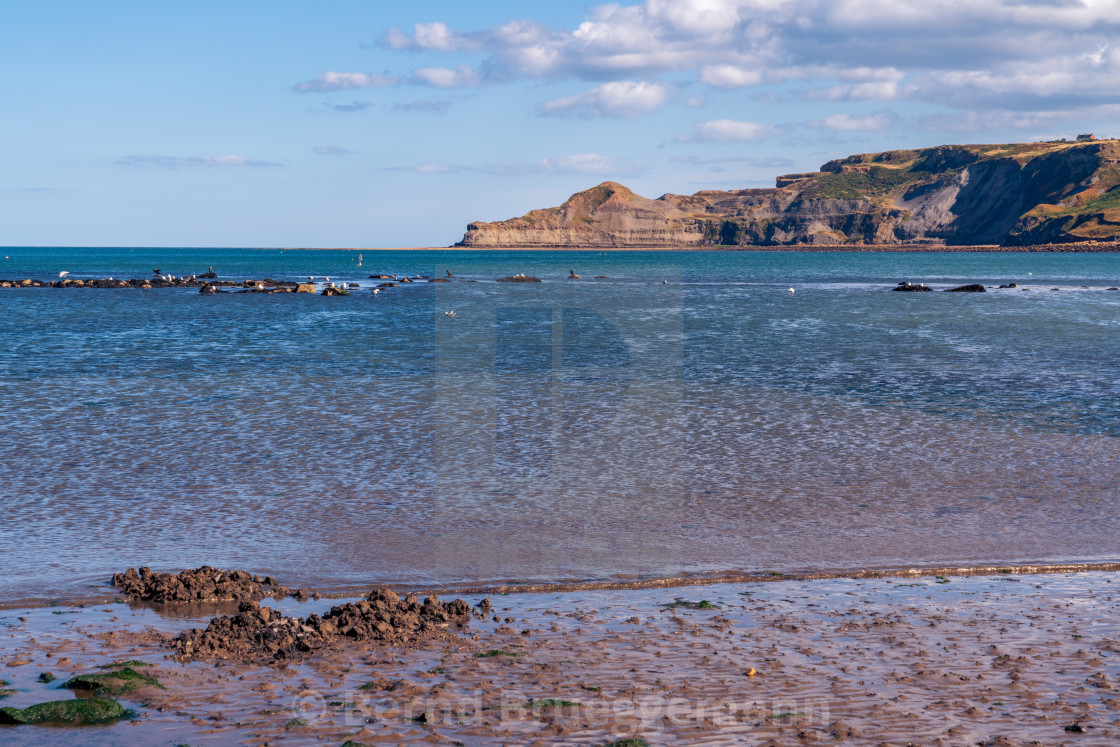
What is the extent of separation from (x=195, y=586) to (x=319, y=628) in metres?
2.16

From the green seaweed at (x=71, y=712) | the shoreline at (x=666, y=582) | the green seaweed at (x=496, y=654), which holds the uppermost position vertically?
the green seaweed at (x=71, y=712)

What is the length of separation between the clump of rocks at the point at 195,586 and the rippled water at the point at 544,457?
1.51 feet

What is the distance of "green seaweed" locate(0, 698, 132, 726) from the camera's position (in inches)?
274

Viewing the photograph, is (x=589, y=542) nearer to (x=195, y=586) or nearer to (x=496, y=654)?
(x=496, y=654)

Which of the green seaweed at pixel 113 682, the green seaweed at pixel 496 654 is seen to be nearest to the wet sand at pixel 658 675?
the green seaweed at pixel 496 654

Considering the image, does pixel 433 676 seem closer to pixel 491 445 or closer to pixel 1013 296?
pixel 491 445

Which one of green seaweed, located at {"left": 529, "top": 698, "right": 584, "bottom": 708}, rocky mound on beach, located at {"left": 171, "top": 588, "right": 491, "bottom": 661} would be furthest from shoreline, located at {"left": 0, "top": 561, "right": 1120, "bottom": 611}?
green seaweed, located at {"left": 529, "top": 698, "right": 584, "bottom": 708}

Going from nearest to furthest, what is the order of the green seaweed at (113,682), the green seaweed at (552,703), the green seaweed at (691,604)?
the green seaweed at (552,703), the green seaweed at (113,682), the green seaweed at (691,604)

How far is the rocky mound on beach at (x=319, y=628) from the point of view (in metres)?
8.42

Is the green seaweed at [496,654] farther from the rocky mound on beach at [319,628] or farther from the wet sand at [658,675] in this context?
the rocky mound on beach at [319,628]

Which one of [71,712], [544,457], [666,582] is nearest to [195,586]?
[71,712]

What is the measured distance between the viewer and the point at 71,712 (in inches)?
278

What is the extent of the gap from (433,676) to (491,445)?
1090cm

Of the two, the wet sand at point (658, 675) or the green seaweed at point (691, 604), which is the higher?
the wet sand at point (658, 675)
